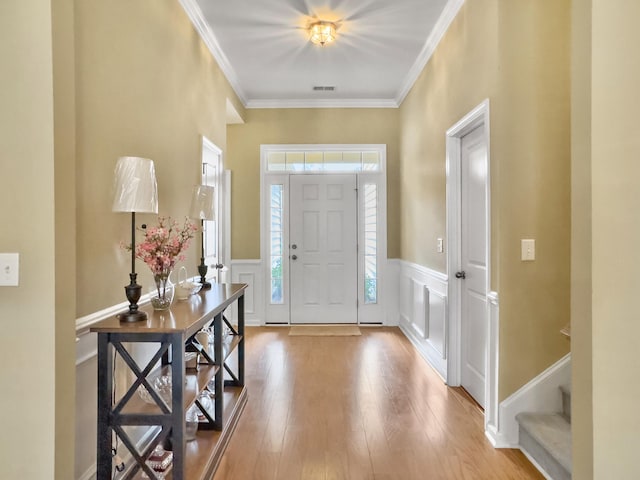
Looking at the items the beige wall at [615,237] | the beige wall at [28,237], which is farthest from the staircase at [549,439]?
the beige wall at [28,237]

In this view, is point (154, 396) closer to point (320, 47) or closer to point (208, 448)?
point (208, 448)

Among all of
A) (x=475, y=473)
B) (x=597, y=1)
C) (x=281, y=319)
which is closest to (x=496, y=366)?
(x=475, y=473)

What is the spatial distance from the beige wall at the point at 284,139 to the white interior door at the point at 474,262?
208cm

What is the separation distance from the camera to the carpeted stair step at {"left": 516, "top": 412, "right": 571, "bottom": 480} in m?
1.92

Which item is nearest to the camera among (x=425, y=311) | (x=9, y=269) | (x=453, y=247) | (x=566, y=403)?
(x=9, y=269)

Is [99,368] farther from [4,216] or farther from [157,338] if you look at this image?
[4,216]

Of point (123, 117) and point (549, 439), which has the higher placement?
point (123, 117)

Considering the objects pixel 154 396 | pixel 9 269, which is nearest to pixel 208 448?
pixel 154 396

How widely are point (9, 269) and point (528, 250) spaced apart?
8.11 ft

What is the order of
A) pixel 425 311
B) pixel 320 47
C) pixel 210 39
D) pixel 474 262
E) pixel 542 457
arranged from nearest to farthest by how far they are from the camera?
pixel 542 457 → pixel 474 262 → pixel 210 39 → pixel 320 47 → pixel 425 311

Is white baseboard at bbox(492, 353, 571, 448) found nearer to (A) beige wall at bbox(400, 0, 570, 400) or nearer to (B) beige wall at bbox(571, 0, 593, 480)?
(A) beige wall at bbox(400, 0, 570, 400)

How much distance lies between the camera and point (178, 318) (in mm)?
1807

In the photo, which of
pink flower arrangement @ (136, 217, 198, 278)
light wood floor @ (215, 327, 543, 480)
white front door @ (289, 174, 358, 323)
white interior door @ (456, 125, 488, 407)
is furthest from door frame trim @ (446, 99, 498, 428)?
pink flower arrangement @ (136, 217, 198, 278)

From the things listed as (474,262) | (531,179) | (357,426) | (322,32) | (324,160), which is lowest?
(357,426)
